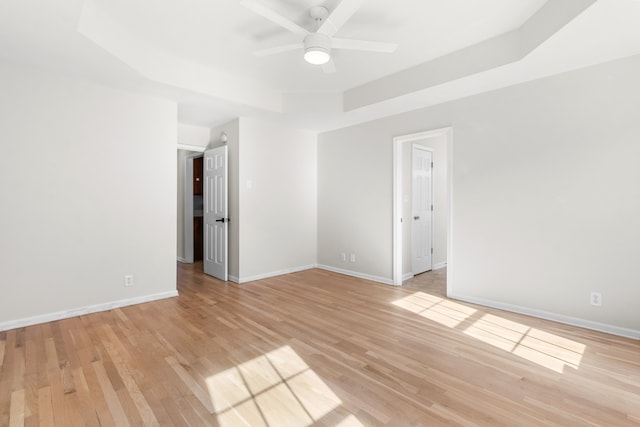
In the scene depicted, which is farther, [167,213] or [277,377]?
[167,213]

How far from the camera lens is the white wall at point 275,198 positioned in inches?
181

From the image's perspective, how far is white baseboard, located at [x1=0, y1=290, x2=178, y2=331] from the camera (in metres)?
2.85

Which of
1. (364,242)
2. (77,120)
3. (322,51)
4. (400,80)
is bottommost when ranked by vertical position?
(364,242)

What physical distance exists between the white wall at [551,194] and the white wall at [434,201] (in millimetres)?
720

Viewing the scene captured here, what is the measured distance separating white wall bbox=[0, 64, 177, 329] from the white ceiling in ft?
0.97

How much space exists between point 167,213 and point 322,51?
274cm

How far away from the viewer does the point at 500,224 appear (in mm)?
3412

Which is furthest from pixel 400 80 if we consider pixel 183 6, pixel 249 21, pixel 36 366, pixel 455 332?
pixel 36 366

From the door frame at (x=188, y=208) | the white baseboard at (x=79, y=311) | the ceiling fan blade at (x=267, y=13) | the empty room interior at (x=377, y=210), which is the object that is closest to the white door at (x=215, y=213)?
the empty room interior at (x=377, y=210)

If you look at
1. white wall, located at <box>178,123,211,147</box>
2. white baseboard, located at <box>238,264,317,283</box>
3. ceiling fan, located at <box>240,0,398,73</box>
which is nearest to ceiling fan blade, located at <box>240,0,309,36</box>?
Result: ceiling fan, located at <box>240,0,398,73</box>

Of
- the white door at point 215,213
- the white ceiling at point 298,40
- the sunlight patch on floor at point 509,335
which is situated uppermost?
the white ceiling at point 298,40

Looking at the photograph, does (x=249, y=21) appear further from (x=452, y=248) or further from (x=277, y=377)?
(x=452, y=248)

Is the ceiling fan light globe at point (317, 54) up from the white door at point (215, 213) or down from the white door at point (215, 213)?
up

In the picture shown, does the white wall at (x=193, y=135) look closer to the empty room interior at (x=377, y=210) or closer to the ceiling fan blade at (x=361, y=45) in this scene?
the empty room interior at (x=377, y=210)
